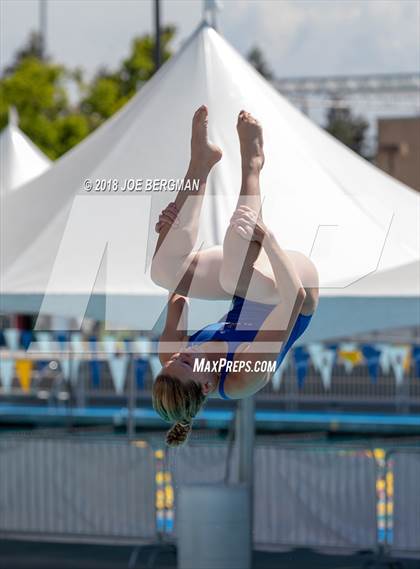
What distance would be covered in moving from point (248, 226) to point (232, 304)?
0.48 metres

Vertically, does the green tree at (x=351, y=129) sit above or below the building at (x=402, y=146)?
above

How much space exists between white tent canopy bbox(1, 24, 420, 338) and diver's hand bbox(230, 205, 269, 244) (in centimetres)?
135

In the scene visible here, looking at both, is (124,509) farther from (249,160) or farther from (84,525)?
(249,160)

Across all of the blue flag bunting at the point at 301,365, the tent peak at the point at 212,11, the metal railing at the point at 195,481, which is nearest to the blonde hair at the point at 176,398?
the tent peak at the point at 212,11

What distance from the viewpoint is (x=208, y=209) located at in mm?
7926

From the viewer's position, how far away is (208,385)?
16.0 feet

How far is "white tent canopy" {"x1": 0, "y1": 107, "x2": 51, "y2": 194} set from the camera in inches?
512

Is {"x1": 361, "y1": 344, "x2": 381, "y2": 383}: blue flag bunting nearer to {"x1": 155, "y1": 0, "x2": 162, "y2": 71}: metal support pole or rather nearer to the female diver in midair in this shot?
{"x1": 155, "y1": 0, "x2": 162, "y2": 71}: metal support pole

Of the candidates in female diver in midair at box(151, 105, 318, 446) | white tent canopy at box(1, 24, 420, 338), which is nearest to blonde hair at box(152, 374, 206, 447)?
female diver in midair at box(151, 105, 318, 446)

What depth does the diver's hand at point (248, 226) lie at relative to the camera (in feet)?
14.8

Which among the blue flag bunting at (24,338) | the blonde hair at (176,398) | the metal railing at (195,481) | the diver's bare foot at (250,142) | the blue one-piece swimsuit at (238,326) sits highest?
the blue flag bunting at (24,338)

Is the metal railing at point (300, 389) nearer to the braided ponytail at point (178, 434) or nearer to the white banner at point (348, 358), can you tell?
the white banner at point (348, 358)

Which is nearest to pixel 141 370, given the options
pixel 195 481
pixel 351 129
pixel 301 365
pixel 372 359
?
pixel 301 365

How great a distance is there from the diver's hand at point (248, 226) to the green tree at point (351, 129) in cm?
547
